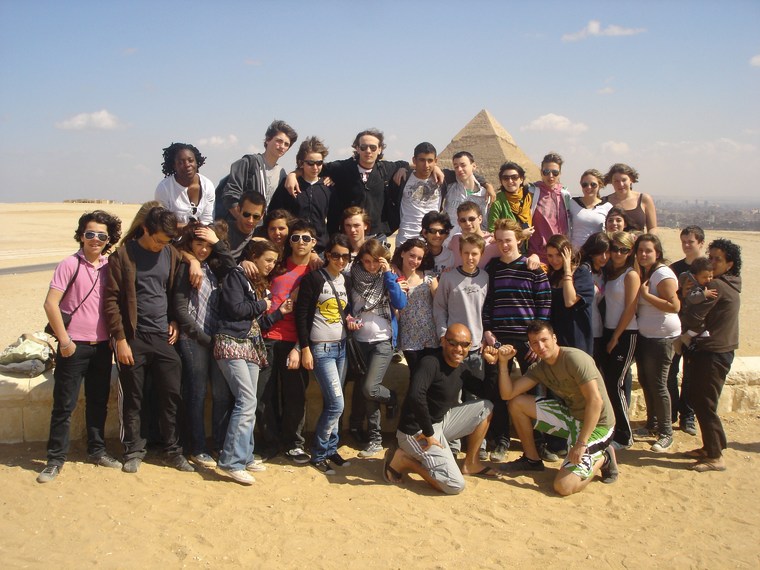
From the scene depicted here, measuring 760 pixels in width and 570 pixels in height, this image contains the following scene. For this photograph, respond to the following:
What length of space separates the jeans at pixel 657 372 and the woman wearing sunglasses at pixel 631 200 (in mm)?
1474

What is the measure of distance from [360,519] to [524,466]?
4.64ft

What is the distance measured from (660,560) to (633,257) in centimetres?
229

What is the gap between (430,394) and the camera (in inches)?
172

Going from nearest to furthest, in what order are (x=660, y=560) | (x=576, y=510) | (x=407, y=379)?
1. (x=660, y=560)
2. (x=576, y=510)
3. (x=407, y=379)

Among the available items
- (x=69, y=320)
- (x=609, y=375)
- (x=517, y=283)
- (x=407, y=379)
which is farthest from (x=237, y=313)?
(x=609, y=375)

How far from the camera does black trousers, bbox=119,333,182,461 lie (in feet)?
13.8

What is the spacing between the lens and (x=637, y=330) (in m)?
4.91

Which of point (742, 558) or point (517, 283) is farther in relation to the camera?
point (517, 283)

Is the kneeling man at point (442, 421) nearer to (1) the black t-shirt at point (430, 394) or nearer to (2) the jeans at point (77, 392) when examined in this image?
(1) the black t-shirt at point (430, 394)

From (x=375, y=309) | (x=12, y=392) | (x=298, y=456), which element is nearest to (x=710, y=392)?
(x=375, y=309)

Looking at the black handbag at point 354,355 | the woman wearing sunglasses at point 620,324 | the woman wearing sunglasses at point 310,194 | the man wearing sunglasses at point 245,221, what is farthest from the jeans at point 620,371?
the man wearing sunglasses at point 245,221

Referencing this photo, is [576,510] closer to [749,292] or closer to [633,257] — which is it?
[633,257]

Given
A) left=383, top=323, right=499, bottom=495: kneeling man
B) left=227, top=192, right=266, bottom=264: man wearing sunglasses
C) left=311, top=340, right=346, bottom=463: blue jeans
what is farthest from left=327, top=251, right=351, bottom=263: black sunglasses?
left=383, top=323, right=499, bottom=495: kneeling man

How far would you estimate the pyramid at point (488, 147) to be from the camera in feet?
128
